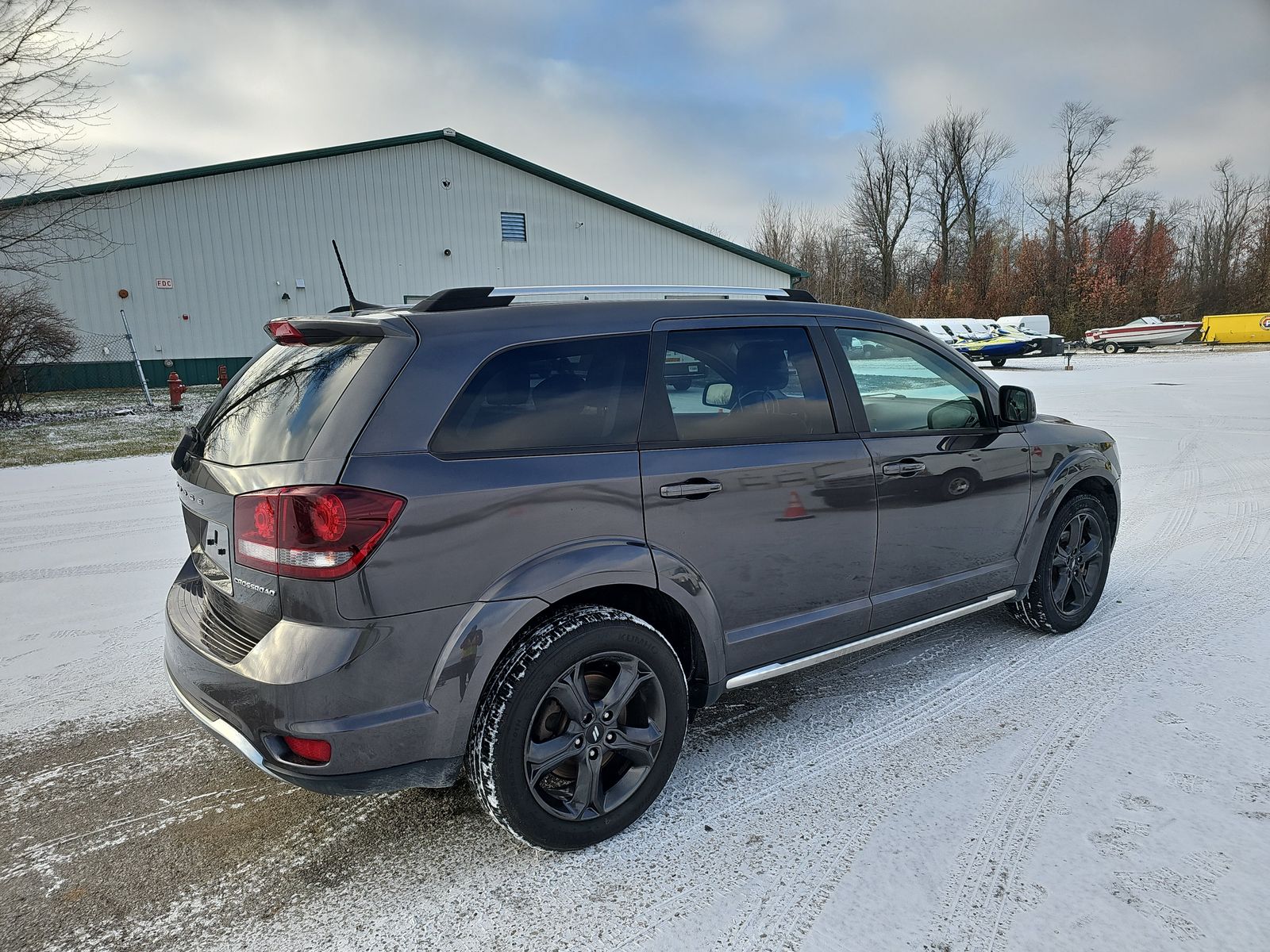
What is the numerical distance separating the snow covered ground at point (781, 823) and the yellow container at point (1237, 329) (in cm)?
4639

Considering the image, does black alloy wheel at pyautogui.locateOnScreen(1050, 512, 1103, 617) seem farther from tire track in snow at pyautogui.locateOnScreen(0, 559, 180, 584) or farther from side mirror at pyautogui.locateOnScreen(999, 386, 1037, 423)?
tire track in snow at pyautogui.locateOnScreen(0, 559, 180, 584)

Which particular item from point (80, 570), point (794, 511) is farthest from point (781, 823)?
point (80, 570)

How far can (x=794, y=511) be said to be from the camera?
288 cm

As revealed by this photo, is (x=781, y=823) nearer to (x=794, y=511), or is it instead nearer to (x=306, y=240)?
(x=794, y=511)

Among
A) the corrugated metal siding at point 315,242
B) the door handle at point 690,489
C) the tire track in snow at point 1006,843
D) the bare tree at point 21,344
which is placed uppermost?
the corrugated metal siding at point 315,242

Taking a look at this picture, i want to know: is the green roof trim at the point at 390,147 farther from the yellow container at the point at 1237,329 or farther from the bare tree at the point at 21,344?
the yellow container at the point at 1237,329

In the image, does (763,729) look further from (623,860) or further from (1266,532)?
(1266,532)

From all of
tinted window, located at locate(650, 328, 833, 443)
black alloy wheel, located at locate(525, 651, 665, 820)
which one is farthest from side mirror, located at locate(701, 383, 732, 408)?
black alloy wheel, located at locate(525, 651, 665, 820)

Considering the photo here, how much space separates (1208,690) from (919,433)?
5.72ft

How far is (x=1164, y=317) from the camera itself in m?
46.8

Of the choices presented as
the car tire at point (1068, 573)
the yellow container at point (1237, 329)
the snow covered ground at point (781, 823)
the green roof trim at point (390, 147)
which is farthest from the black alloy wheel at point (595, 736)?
the yellow container at point (1237, 329)

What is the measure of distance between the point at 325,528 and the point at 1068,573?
12.6ft

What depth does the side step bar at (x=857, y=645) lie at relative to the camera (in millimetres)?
2881

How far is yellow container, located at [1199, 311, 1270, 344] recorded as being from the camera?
39844 mm
